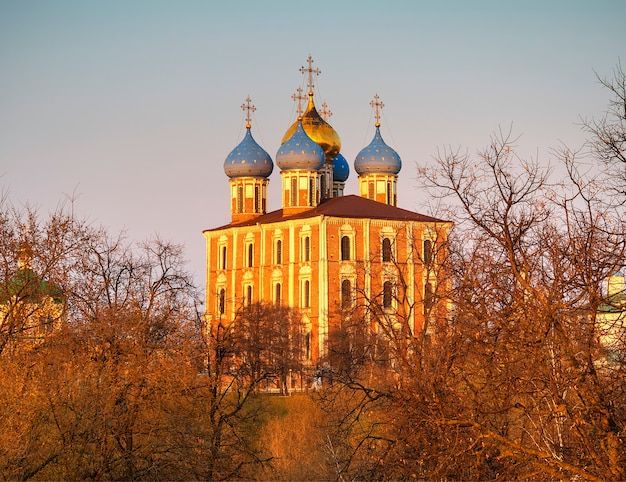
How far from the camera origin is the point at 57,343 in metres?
22.1

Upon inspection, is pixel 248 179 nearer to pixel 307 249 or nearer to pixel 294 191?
pixel 294 191

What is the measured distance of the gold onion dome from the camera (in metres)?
72.7

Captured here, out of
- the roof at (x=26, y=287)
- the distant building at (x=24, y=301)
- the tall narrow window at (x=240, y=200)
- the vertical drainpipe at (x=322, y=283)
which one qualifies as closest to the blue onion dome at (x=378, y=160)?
the tall narrow window at (x=240, y=200)

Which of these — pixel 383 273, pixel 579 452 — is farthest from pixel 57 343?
pixel 383 273

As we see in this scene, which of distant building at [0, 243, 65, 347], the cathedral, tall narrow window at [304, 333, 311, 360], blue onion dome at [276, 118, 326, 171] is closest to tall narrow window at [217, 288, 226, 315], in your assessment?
the cathedral

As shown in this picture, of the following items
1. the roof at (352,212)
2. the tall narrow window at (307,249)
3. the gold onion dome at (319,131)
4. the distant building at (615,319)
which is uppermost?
the gold onion dome at (319,131)

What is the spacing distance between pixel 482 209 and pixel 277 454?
27.5 meters

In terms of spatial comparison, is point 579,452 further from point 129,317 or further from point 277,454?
point 277,454

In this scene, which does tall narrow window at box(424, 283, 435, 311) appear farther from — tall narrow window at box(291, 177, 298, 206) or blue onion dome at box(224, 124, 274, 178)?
blue onion dome at box(224, 124, 274, 178)

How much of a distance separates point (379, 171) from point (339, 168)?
354 centimetres

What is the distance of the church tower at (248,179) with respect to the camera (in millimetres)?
71375

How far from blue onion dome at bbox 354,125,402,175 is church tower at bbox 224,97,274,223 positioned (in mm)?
5549

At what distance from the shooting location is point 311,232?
64500 millimetres

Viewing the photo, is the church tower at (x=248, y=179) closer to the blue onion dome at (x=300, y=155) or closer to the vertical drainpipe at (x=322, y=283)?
the blue onion dome at (x=300, y=155)
